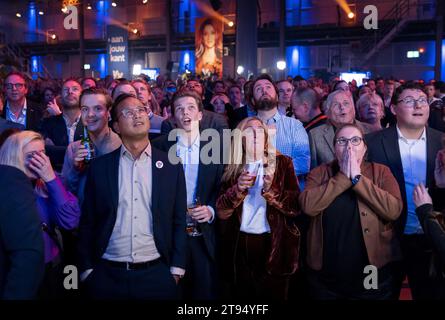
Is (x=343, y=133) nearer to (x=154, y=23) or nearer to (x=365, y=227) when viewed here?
(x=365, y=227)

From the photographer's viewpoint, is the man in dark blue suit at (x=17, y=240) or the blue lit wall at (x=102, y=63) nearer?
the man in dark blue suit at (x=17, y=240)

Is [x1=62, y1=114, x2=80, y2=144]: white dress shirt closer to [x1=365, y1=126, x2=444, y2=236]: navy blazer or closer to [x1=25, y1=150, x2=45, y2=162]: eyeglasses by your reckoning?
[x1=25, y1=150, x2=45, y2=162]: eyeglasses

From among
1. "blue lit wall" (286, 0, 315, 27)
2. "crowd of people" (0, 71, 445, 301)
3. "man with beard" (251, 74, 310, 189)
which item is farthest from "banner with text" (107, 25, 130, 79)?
"blue lit wall" (286, 0, 315, 27)

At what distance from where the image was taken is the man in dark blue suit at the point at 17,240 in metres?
1.89

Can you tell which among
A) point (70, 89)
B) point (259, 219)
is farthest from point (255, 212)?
point (70, 89)

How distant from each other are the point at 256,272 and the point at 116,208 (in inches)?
40.6

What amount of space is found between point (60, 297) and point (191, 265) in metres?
0.82

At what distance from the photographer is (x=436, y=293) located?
302 centimetres

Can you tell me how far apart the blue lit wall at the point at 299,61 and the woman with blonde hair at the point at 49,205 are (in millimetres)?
23194

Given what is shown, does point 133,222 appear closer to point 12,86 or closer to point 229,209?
point 229,209

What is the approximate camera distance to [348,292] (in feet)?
9.61

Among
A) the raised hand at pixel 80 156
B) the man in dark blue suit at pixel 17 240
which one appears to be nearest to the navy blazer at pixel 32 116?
the raised hand at pixel 80 156

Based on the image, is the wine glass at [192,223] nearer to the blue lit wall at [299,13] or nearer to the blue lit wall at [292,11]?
the blue lit wall at [299,13]
